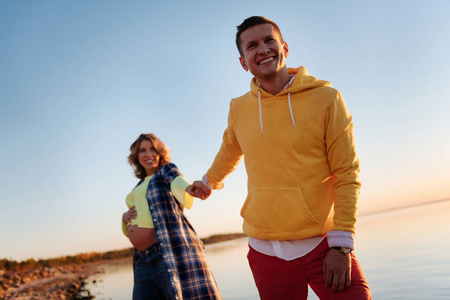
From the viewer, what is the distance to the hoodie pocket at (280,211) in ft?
5.70

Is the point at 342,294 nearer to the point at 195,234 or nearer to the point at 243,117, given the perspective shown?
the point at 243,117

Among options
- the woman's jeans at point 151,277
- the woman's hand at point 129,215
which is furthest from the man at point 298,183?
the woman's hand at point 129,215

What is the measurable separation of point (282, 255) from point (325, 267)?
0.65ft

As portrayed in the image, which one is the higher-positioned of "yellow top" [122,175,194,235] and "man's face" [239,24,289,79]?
"man's face" [239,24,289,79]

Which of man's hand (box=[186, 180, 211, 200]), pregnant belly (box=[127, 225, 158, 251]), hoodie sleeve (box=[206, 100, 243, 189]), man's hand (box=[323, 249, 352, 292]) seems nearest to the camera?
man's hand (box=[323, 249, 352, 292])

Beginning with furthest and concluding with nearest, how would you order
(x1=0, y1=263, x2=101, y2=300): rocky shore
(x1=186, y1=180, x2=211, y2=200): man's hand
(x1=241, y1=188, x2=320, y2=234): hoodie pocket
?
1. (x1=0, y1=263, x2=101, y2=300): rocky shore
2. (x1=186, y1=180, x2=211, y2=200): man's hand
3. (x1=241, y1=188, x2=320, y2=234): hoodie pocket

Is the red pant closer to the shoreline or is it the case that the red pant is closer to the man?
the man

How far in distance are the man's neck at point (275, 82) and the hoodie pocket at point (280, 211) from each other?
50 cm

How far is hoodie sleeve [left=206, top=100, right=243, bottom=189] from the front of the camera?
2.17m

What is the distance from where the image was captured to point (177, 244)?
348 centimetres

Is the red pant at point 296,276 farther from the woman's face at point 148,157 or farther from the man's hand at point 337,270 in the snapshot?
the woman's face at point 148,157

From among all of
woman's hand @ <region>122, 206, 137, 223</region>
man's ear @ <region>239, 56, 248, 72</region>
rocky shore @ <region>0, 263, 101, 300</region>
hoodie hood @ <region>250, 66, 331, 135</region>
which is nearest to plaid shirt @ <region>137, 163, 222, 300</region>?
woman's hand @ <region>122, 206, 137, 223</region>

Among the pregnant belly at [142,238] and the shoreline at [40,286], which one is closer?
the pregnant belly at [142,238]

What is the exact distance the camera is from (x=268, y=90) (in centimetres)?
195
